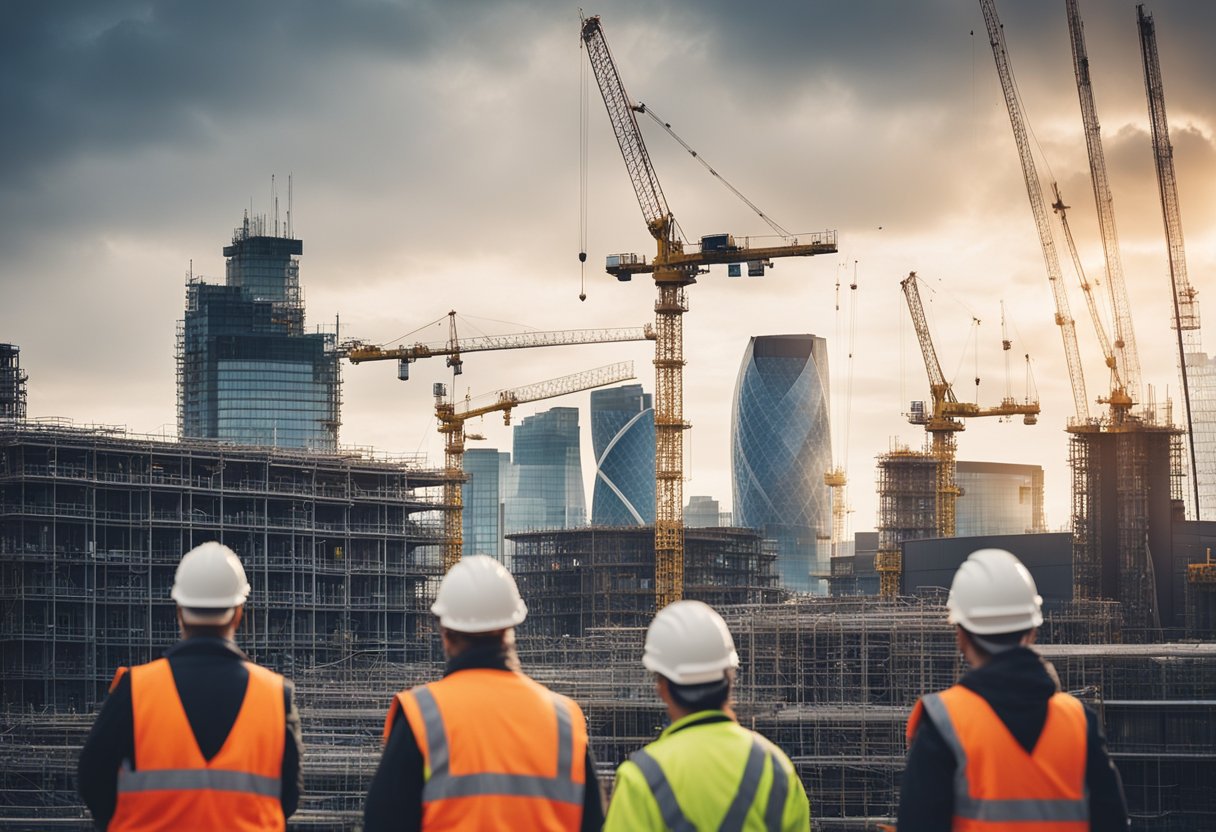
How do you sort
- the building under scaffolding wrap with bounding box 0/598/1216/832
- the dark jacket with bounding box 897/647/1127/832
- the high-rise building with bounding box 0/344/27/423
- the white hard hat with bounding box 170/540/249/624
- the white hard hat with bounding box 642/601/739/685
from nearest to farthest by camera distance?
1. the white hard hat with bounding box 642/601/739/685
2. the dark jacket with bounding box 897/647/1127/832
3. the white hard hat with bounding box 170/540/249/624
4. the building under scaffolding wrap with bounding box 0/598/1216/832
5. the high-rise building with bounding box 0/344/27/423

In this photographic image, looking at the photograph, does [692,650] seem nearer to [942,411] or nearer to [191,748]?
[191,748]

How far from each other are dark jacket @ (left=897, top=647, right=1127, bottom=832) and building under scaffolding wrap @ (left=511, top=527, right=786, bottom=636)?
126248 mm

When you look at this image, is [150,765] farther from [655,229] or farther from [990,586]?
[655,229]

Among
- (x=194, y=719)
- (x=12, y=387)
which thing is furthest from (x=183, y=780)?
(x=12, y=387)

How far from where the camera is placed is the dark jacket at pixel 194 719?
921 cm

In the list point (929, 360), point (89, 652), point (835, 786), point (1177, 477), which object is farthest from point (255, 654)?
point (929, 360)

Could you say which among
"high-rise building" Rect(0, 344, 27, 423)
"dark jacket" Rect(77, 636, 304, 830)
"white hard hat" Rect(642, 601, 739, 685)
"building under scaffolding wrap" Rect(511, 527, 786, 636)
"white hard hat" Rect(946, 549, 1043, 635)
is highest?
"high-rise building" Rect(0, 344, 27, 423)

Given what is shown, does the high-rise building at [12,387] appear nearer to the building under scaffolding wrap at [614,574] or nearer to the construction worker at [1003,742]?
the building under scaffolding wrap at [614,574]

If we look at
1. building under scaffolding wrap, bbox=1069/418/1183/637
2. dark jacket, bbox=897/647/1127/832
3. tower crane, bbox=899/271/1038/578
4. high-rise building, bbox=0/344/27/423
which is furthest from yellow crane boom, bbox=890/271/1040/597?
dark jacket, bbox=897/647/1127/832

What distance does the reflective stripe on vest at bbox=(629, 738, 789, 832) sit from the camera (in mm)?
8148

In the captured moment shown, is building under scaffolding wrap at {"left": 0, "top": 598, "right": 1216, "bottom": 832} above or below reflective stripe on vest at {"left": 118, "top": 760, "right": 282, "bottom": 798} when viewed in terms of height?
below

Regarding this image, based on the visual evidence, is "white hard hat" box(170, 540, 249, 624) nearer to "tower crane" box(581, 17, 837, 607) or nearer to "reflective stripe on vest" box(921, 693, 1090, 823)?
"reflective stripe on vest" box(921, 693, 1090, 823)

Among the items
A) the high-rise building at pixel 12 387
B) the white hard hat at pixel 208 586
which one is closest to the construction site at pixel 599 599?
the high-rise building at pixel 12 387

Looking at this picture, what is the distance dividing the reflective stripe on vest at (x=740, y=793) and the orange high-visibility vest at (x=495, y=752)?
395 millimetres
